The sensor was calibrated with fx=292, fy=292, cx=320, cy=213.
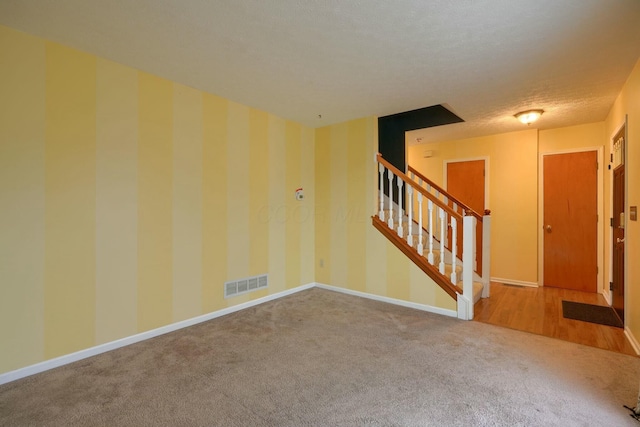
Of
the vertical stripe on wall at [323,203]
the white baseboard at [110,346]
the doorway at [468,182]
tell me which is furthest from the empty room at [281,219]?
the doorway at [468,182]

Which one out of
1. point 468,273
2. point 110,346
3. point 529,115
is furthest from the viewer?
point 529,115

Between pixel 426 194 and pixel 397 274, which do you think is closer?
pixel 426 194

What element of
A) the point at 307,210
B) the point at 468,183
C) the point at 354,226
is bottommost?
the point at 354,226

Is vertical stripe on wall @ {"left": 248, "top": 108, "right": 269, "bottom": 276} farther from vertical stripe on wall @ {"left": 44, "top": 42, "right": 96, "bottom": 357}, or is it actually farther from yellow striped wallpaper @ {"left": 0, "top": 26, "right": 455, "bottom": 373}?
vertical stripe on wall @ {"left": 44, "top": 42, "right": 96, "bottom": 357}

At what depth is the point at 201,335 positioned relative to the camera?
282 centimetres

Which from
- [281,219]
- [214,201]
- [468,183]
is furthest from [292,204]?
[468,183]

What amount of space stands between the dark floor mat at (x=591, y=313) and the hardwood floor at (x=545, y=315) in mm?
85

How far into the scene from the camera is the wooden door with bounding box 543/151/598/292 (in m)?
4.31

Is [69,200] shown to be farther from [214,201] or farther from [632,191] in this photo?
[632,191]

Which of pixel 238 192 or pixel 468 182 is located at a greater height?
pixel 468 182

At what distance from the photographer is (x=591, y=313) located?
3.40 m

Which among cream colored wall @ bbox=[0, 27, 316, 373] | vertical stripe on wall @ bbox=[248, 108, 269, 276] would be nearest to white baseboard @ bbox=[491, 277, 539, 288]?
vertical stripe on wall @ bbox=[248, 108, 269, 276]

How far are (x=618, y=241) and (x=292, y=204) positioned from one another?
389cm

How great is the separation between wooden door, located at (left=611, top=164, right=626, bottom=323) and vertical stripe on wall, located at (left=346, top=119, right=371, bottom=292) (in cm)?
274
